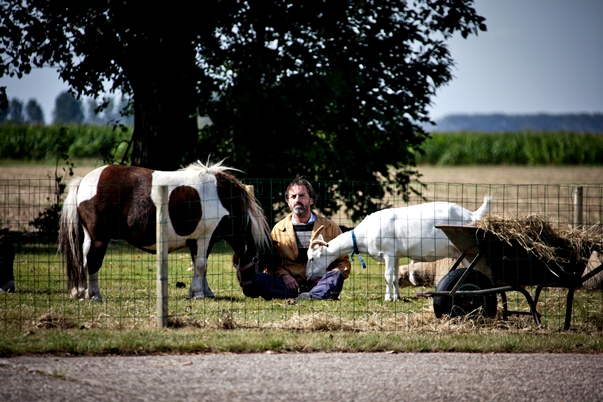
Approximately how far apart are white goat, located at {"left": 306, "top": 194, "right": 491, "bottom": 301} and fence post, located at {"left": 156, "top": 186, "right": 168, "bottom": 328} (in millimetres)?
2570

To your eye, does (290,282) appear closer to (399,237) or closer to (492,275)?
(399,237)

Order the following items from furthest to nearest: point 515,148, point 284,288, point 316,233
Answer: point 515,148, point 316,233, point 284,288

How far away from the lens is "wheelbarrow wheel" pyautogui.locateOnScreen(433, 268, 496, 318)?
7734 mm

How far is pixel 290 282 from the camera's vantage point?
936 centimetres

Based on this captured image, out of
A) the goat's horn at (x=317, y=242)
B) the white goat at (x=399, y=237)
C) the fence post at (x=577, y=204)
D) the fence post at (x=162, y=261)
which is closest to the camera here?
the fence post at (x=162, y=261)

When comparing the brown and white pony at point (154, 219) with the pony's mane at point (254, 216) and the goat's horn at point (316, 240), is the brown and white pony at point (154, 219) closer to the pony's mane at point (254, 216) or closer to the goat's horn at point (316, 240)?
the pony's mane at point (254, 216)

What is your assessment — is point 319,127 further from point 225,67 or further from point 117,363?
point 117,363

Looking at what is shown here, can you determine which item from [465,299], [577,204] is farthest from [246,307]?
[577,204]

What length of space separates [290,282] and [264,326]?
1.88 metres

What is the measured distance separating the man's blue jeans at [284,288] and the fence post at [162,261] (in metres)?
2.03

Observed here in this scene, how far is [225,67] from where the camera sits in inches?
682

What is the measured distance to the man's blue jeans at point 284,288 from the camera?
919 cm

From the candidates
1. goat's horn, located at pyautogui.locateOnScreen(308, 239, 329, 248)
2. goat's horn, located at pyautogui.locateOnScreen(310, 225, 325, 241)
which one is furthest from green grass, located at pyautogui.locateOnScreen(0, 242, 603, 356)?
goat's horn, located at pyautogui.locateOnScreen(310, 225, 325, 241)

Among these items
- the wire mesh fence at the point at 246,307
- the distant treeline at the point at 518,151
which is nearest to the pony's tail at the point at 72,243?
the wire mesh fence at the point at 246,307
